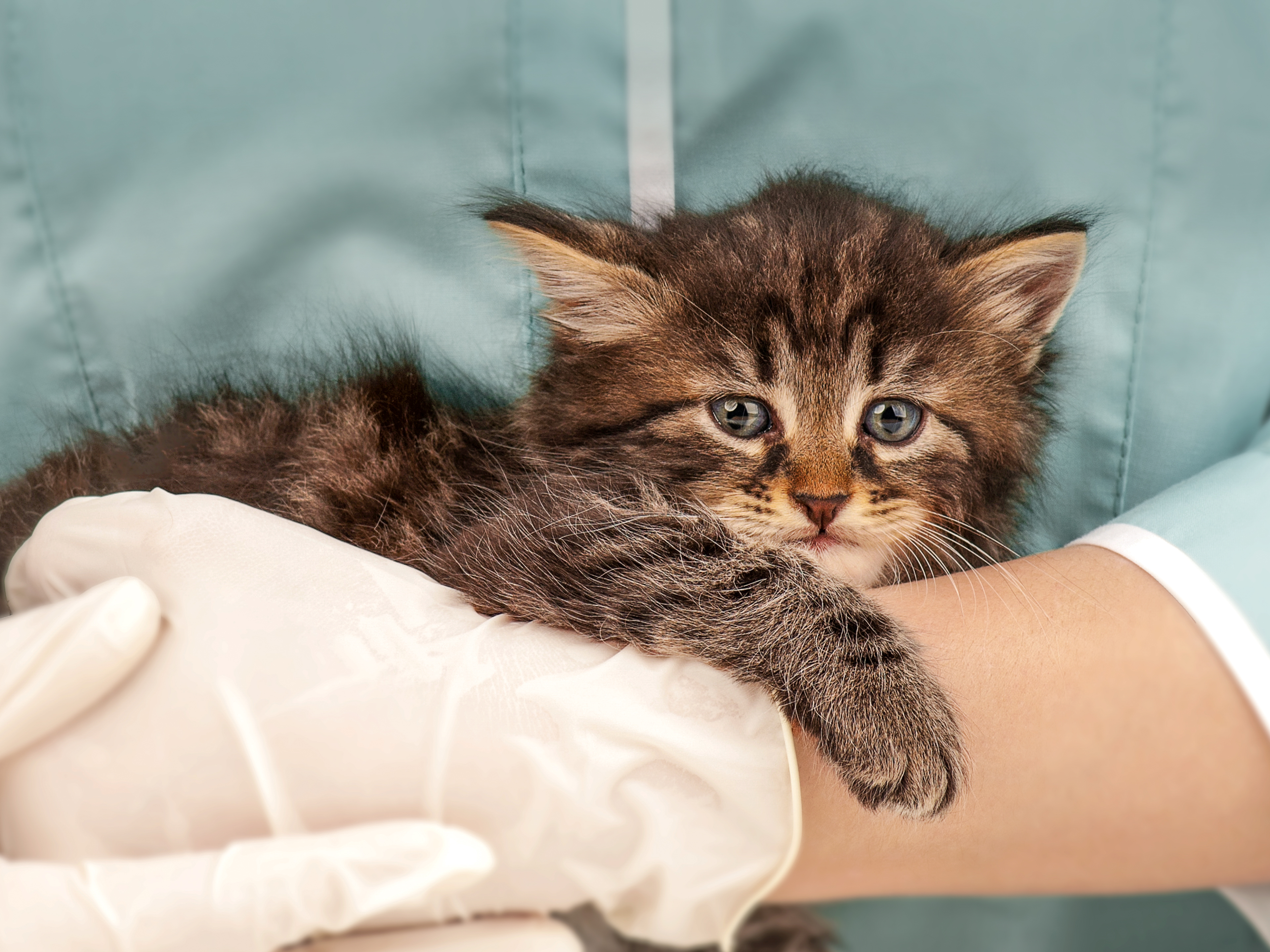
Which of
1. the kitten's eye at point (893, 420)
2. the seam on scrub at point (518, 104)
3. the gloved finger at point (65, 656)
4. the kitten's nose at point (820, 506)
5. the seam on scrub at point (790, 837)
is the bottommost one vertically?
the seam on scrub at point (790, 837)

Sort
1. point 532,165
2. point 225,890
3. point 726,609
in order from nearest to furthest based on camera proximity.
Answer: point 225,890, point 726,609, point 532,165

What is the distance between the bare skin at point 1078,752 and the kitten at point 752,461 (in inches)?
3.8

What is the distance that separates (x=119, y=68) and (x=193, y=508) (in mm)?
499

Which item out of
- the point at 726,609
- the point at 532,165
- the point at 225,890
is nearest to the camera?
the point at 225,890

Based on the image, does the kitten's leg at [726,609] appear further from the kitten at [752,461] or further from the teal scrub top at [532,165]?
the teal scrub top at [532,165]

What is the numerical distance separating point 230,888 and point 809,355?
68 centimetres

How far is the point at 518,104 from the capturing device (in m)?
0.94

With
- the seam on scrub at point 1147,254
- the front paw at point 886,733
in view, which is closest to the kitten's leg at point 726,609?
the front paw at point 886,733

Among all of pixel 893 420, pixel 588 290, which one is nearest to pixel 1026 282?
pixel 893 420

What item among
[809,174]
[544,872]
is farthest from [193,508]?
[809,174]

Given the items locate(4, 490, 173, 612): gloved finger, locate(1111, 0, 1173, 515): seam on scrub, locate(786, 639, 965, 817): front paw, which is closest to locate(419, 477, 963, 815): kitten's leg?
locate(786, 639, 965, 817): front paw

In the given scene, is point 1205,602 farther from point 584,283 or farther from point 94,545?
point 94,545

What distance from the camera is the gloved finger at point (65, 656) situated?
702 mm

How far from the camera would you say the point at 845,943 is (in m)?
1.11
